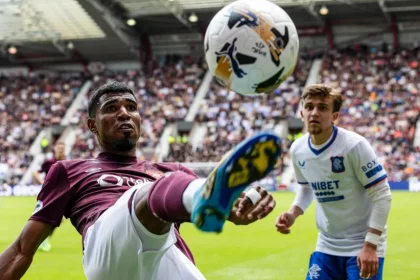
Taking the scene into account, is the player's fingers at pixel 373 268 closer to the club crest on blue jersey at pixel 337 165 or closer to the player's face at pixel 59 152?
the club crest on blue jersey at pixel 337 165

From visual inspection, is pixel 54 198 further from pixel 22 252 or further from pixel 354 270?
pixel 354 270

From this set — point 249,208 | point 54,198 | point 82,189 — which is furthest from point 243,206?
point 54,198

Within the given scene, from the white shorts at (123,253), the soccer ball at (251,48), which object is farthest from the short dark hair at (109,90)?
the white shorts at (123,253)

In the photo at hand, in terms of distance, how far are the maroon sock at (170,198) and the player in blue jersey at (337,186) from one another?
194cm

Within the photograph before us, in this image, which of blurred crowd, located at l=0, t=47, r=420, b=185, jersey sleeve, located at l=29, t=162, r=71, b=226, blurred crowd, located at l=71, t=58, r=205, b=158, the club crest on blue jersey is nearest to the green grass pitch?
the club crest on blue jersey

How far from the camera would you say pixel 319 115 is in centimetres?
448

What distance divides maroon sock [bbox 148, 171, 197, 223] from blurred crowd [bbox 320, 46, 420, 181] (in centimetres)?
2592

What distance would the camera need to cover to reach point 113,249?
3043 mm

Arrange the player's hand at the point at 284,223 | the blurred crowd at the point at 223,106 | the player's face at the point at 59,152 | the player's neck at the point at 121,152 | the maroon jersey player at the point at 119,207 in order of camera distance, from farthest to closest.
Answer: the blurred crowd at the point at 223,106 < the player's face at the point at 59,152 < the player's hand at the point at 284,223 < the player's neck at the point at 121,152 < the maroon jersey player at the point at 119,207

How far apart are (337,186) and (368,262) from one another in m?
0.65

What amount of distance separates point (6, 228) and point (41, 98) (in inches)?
1096

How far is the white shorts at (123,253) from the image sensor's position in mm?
2951

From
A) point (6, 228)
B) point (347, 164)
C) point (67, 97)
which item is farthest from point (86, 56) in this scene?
point (347, 164)

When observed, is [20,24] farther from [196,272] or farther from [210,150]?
[196,272]
